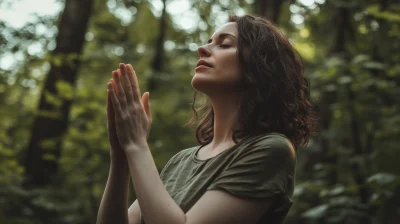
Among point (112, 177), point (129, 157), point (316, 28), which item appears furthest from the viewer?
point (316, 28)

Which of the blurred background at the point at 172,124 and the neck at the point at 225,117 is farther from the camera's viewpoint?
the blurred background at the point at 172,124

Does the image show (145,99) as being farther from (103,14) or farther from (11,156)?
(103,14)

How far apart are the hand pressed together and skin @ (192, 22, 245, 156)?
281mm

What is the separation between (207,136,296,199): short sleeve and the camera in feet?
5.73

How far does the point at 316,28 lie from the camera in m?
9.76

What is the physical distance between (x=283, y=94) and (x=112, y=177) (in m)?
0.77

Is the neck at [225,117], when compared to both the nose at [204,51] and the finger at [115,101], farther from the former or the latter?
the finger at [115,101]

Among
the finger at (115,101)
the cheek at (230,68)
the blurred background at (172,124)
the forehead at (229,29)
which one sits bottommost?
the blurred background at (172,124)

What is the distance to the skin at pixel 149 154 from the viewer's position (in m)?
1.73

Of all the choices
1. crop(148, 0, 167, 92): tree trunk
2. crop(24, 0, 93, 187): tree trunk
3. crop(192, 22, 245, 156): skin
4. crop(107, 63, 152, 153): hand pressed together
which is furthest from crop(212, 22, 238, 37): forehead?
crop(148, 0, 167, 92): tree trunk

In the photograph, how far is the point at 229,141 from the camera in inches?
82.4

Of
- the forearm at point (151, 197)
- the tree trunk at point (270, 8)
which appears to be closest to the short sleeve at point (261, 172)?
→ the forearm at point (151, 197)

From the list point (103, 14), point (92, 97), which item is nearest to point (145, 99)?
point (92, 97)

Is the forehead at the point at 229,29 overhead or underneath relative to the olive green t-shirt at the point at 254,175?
overhead
